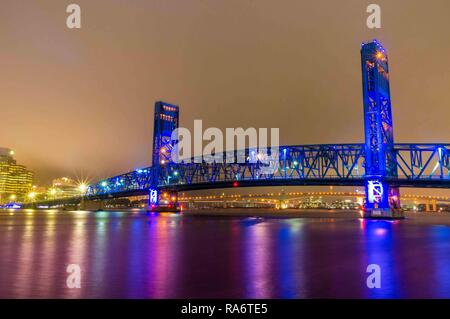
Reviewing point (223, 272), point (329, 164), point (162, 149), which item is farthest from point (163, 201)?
point (223, 272)

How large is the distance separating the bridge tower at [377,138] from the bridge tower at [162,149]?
Answer: 73925 mm

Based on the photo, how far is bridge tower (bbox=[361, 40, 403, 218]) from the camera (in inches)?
2854

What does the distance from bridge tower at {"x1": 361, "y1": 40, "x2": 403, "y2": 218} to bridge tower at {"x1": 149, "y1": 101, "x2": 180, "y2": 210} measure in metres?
73.9

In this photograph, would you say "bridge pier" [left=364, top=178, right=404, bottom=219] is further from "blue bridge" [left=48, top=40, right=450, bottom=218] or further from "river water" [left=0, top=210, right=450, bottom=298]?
"river water" [left=0, top=210, right=450, bottom=298]

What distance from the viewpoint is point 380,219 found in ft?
245

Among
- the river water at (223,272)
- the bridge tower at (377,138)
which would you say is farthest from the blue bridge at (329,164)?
the river water at (223,272)

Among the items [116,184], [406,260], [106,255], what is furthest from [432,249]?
[116,184]

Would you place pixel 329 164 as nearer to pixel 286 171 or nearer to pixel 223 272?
pixel 286 171

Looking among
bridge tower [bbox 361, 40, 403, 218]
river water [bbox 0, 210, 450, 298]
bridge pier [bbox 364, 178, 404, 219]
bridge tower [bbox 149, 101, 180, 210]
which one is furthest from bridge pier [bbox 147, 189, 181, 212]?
river water [bbox 0, 210, 450, 298]

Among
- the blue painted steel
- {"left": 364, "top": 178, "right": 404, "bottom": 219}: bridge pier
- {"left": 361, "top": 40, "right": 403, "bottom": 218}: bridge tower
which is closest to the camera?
{"left": 364, "top": 178, "right": 404, "bottom": 219}: bridge pier

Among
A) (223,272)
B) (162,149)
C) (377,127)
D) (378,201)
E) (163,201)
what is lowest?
(163,201)

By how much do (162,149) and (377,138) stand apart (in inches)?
3140

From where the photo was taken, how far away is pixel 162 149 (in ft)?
449
